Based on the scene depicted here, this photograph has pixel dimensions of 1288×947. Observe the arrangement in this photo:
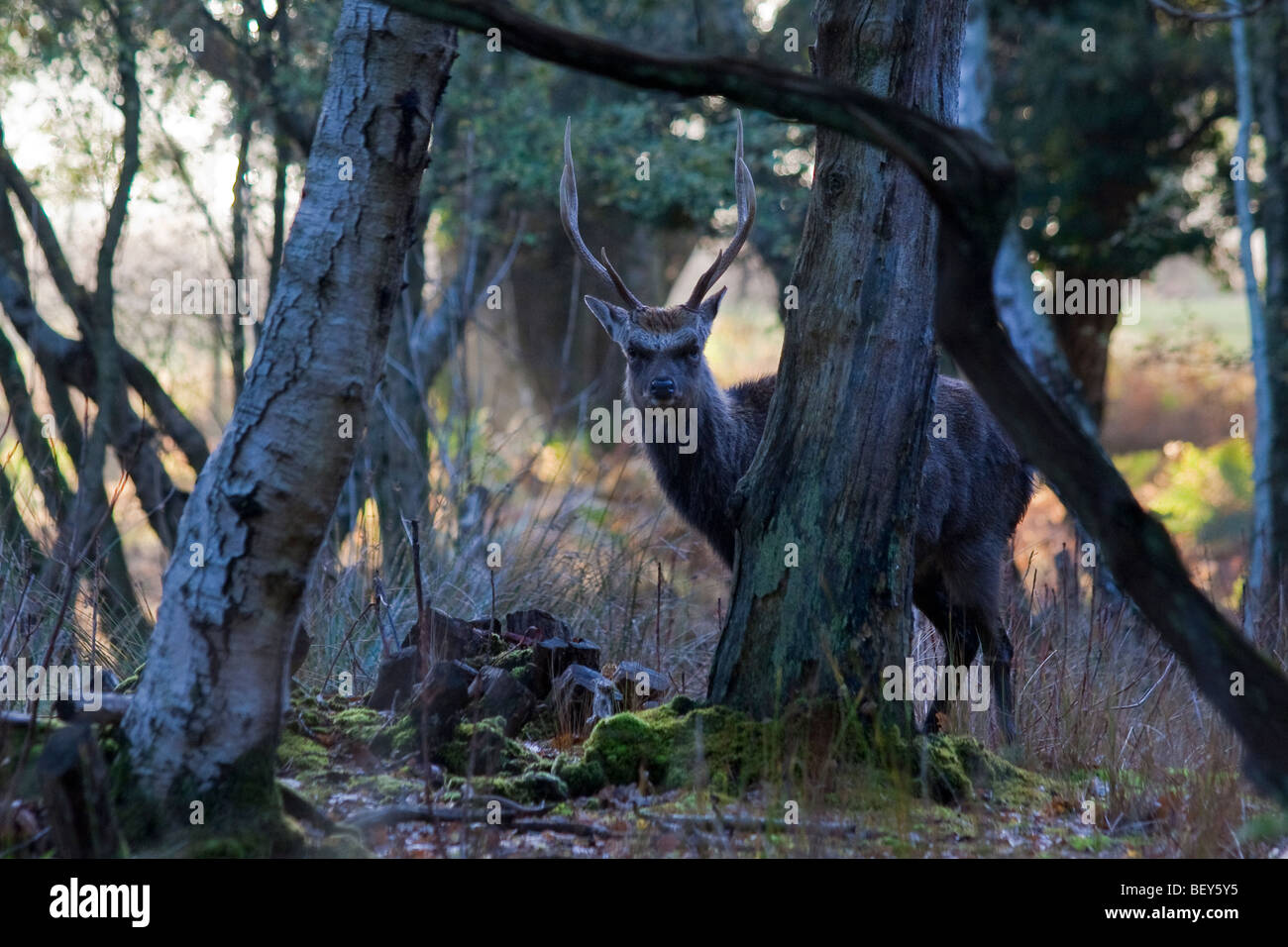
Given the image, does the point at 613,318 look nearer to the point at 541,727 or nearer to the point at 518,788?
the point at 541,727

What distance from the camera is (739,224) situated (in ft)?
21.0

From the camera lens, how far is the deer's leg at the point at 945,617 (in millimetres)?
6602

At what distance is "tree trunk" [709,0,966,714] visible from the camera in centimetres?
455

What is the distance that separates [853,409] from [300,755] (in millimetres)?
2337

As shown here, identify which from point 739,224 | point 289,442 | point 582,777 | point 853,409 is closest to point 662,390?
point 739,224

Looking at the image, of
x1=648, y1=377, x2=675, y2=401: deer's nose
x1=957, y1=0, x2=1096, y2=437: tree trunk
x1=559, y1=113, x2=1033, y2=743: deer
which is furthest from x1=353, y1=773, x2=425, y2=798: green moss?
x1=957, y1=0, x2=1096, y2=437: tree trunk

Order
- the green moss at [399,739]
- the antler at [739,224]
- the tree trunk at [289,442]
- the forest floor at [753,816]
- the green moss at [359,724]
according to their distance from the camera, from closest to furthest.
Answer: the tree trunk at [289,442], the forest floor at [753,816], the green moss at [399,739], the green moss at [359,724], the antler at [739,224]

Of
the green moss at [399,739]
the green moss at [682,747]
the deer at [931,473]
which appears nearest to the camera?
the green moss at [682,747]

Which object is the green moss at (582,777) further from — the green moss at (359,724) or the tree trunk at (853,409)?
the green moss at (359,724)

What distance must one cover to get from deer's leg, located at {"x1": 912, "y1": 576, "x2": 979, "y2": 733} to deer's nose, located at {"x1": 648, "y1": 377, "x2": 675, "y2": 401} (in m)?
1.60

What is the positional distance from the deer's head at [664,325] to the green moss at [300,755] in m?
2.78

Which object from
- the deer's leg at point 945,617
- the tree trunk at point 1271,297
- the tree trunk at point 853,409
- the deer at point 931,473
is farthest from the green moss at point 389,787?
the tree trunk at point 1271,297

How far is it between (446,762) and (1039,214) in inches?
449
